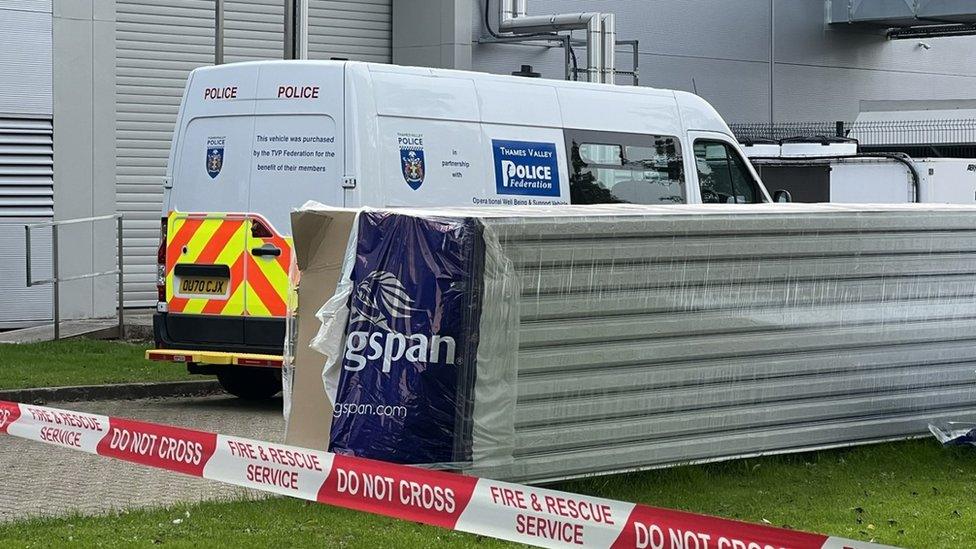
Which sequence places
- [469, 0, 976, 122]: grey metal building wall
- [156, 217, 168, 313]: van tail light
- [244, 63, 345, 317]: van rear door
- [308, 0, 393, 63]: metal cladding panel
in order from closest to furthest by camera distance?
1. [244, 63, 345, 317]: van rear door
2. [156, 217, 168, 313]: van tail light
3. [308, 0, 393, 63]: metal cladding panel
4. [469, 0, 976, 122]: grey metal building wall

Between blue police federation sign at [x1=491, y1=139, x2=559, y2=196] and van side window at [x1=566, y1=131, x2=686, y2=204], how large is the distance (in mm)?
254

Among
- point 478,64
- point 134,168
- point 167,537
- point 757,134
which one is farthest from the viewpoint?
point 757,134

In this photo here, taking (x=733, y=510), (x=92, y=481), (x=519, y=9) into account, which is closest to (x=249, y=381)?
(x=92, y=481)

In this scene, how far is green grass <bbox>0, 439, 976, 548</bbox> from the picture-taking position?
23.1 feet

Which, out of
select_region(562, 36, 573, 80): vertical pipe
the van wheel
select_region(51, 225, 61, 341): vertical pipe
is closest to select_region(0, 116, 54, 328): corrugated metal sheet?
select_region(51, 225, 61, 341): vertical pipe

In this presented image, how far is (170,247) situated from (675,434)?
512 cm

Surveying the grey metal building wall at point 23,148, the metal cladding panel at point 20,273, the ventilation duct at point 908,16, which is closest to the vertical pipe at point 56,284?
the metal cladding panel at point 20,273

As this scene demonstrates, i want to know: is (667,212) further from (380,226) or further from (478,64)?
(478,64)

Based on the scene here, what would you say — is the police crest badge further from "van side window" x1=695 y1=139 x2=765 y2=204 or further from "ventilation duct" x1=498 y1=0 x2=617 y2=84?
"ventilation duct" x1=498 y1=0 x2=617 y2=84

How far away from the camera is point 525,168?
41.8 feet

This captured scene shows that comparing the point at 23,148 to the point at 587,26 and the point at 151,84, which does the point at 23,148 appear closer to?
the point at 151,84

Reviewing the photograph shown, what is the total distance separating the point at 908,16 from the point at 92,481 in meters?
22.7

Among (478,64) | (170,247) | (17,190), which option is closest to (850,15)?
(478,64)

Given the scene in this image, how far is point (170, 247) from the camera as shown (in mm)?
12305
